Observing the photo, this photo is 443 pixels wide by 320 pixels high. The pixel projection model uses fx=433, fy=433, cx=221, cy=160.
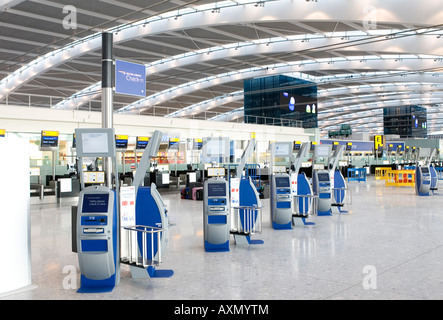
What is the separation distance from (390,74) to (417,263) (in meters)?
27.8

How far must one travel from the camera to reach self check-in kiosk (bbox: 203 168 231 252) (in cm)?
654

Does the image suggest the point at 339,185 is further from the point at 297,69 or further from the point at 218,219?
the point at 297,69

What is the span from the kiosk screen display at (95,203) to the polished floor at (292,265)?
878 millimetres

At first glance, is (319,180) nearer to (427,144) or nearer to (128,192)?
(128,192)

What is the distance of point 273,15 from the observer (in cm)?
1694

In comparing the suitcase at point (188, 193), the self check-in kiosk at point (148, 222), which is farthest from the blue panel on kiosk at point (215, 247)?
the suitcase at point (188, 193)

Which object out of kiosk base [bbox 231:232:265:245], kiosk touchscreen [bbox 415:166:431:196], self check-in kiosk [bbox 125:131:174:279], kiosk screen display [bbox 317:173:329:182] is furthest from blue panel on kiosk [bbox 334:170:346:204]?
self check-in kiosk [bbox 125:131:174:279]

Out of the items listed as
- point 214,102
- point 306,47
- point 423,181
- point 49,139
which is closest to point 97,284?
point 49,139

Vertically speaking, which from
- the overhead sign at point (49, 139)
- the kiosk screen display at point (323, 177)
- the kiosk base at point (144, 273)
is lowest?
the kiosk base at point (144, 273)

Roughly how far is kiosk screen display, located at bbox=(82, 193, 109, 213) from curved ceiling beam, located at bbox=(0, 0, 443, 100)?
1330cm

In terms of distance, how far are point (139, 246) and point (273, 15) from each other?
13736 mm

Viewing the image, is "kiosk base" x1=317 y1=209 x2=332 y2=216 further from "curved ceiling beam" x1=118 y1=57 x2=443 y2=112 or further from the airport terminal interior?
"curved ceiling beam" x1=118 y1=57 x2=443 y2=112

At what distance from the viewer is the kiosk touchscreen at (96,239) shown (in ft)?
15.2

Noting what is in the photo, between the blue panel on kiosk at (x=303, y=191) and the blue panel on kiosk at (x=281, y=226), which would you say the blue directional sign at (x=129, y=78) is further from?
the blue panel on kiosk at (x=281, y=226)
